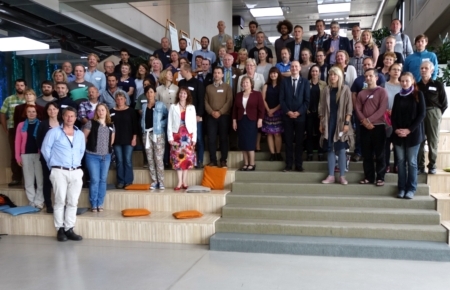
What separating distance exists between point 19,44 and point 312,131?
743 cm

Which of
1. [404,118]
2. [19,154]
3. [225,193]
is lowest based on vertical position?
[225,193]

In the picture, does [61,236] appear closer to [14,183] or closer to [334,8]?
[14,183]

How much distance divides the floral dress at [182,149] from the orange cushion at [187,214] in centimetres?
75

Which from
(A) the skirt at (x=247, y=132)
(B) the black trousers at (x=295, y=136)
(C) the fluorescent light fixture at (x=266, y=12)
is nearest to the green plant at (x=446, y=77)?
(B) the black trousers at (x=295, y=136)

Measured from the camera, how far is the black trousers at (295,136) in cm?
554

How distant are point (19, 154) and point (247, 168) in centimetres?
310

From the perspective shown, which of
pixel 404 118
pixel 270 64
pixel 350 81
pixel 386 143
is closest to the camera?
pixel 404 118

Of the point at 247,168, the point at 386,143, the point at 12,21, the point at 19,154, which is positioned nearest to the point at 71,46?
the point at 12,21

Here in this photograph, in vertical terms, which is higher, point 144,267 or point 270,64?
point 270,64

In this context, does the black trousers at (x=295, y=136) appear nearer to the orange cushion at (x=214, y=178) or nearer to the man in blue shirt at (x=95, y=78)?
the orange cushion at (x=214, y=178)

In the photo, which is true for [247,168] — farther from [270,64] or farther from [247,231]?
[270,64]

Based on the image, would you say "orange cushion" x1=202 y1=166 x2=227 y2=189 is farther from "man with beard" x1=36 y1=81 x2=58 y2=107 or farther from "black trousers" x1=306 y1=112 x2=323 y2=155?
"man with beard" x1=36 y1=81 x2=58 y2=107

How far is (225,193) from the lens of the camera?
5.30 metres

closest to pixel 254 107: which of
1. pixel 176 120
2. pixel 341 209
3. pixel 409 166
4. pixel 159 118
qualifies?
pixel 176 120
